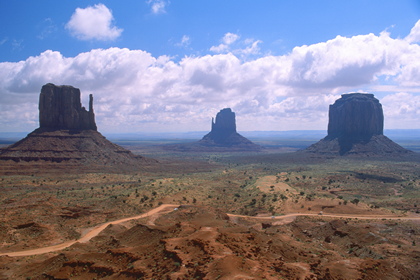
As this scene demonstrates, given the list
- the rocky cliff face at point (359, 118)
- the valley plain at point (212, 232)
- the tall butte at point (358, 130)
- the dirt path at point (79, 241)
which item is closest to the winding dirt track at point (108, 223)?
the dirt path at point (79, 241)

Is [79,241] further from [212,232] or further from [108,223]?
[212,232]

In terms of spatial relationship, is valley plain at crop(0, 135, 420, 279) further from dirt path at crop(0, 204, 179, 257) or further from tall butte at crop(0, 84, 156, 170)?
tall butte at crop(0, 84, 156, 170)

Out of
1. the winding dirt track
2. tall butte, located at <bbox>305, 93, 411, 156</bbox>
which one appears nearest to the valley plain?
the winding dirt track

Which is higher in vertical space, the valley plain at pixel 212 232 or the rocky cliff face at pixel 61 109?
the rocky cliff face at pixel 61 109

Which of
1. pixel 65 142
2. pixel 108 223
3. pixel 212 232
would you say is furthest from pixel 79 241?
pixel 65 142

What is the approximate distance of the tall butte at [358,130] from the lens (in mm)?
162625

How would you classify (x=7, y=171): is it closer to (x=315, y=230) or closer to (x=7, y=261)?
(x=7, y=261)

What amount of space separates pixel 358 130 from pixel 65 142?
525ft

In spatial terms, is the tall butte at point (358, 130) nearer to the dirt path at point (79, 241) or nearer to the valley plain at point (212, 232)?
the valley plain at point (212, 232)

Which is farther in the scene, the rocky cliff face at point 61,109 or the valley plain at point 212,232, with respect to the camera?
the rocky cliff face at point 61,109

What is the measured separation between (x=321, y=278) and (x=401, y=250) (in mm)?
13608

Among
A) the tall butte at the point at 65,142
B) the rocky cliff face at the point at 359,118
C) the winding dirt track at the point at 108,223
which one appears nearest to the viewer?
the winding dirt track at the point at 108,223

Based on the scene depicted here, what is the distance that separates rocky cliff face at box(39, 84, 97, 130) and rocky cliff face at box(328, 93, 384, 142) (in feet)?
487

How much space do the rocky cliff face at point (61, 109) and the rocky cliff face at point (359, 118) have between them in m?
148
